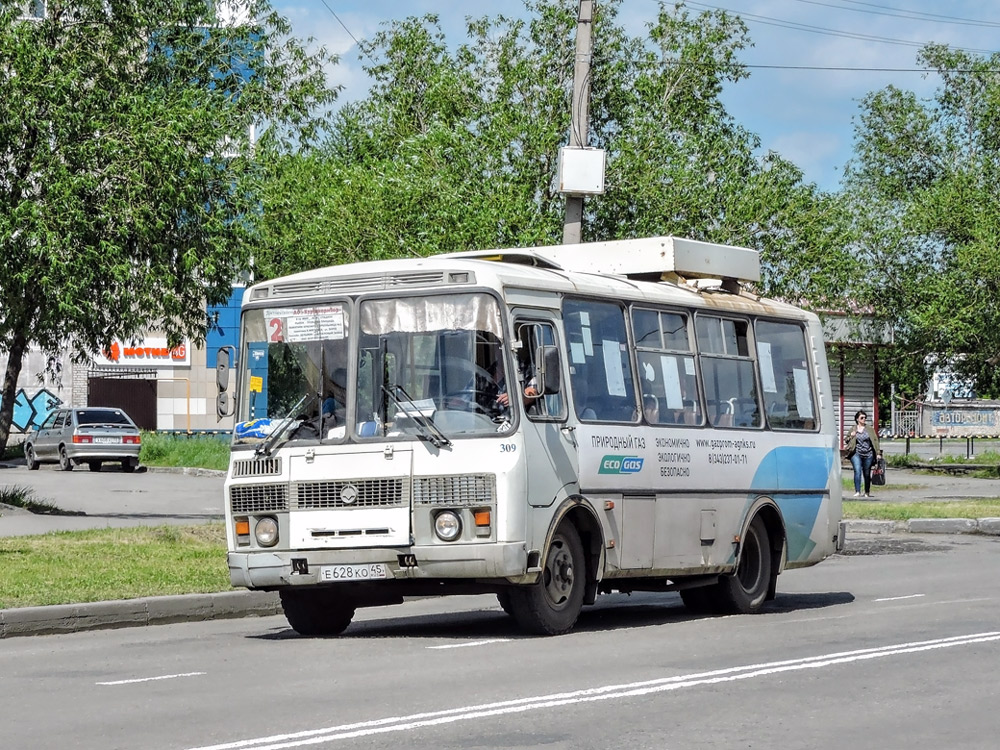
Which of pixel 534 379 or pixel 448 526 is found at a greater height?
pixel 534 379

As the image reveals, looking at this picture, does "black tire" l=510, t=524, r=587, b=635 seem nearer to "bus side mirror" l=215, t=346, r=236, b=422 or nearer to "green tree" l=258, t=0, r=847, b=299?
"bus side mirror" l=215, t=346, r=236, b=422

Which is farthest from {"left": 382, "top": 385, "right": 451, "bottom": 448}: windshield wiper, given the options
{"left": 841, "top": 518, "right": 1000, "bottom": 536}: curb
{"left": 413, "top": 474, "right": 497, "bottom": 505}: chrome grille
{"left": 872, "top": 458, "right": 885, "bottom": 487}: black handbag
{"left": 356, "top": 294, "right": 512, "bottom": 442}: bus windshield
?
{"left": 872, "top": 458, "right": 885, "bottom": 487}: black handbag

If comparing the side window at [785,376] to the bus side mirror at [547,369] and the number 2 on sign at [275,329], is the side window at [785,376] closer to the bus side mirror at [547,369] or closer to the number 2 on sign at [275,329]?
the bus side mirror at [547,369]

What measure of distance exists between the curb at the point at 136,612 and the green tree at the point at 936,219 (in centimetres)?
2897

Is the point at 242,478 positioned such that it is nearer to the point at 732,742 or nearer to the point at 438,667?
the point at 438,667

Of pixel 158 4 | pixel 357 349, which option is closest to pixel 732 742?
pixel 357 349

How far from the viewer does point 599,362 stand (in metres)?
13.2

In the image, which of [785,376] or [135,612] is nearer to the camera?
[135,612]

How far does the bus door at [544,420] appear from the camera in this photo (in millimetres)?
12000

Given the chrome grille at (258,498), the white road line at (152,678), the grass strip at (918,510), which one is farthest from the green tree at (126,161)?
the white road line at (152,678)

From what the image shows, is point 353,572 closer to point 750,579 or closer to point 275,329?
point 275,329

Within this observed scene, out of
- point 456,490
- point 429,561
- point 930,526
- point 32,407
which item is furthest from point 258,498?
point 32,407

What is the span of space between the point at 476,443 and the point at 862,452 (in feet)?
76.1

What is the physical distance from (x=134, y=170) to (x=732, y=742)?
1851 cm
